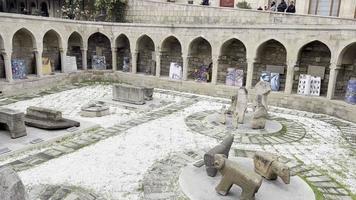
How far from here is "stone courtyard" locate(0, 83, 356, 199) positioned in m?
6.85

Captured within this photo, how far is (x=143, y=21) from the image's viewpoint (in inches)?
837

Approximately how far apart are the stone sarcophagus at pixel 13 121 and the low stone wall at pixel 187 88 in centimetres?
654

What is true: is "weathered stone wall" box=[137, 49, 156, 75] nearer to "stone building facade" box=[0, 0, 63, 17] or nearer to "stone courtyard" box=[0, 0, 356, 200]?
"stone courtyard" box=[0, 0, 356, 200]

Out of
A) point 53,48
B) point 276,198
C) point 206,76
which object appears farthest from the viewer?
point 53,48

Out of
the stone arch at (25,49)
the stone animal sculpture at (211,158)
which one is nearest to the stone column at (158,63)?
the stone arch at (25,49)

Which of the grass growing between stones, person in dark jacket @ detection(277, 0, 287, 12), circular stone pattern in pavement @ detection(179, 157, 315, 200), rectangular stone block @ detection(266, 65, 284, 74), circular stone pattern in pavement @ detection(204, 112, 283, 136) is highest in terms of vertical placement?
person in dark jacket @ detection(277, 0, 287, 12)

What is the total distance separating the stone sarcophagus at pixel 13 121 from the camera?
9102 mm

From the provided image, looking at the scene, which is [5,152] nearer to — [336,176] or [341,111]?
[336,176]

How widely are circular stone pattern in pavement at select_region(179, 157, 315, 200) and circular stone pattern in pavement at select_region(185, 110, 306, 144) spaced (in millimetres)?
3042

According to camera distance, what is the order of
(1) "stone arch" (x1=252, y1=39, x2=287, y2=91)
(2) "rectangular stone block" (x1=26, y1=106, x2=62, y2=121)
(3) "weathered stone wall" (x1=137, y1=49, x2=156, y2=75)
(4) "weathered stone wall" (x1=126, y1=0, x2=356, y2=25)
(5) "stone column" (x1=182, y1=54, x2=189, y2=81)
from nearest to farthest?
(2) "rectangular stone block" (x1=26, y1=106, x2=62, y2=121) → (1) "stone arch" (x1=252, y1=39, x2=287, y2=91) → (4) "weathered stone wall" (x1=126, y1=0, x2=356, y2=25) → (5) "stone column" (x1=182, y1=54, x2=189, y2=81) → (3) "weathered stone wall" (x1=137, y1=49, x2=156, y2=75)

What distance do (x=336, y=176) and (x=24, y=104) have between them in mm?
12474

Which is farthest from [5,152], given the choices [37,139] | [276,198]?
[276,198]

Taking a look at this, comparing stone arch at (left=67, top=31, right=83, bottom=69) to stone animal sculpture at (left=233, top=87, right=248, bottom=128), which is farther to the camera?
stone arch at (left=67, top=31, right=83, bottom=69)

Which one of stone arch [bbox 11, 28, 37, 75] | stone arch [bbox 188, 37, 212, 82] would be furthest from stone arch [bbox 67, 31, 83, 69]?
stone arch [bbox 188, 37, 212, 82]
